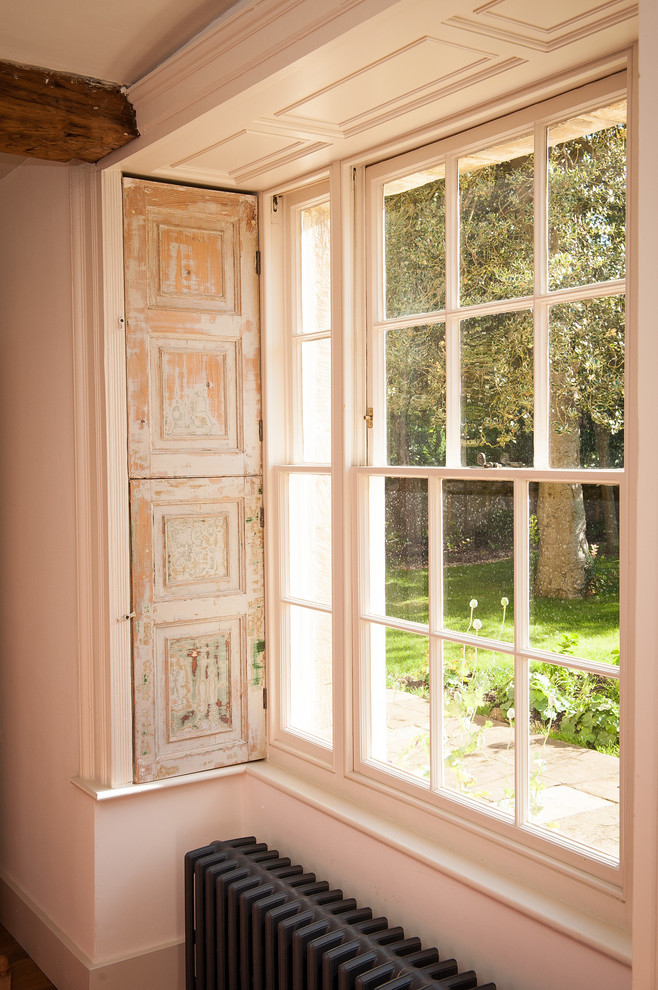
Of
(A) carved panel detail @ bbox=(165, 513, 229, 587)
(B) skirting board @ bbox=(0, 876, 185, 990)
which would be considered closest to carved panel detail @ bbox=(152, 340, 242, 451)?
(A) carved panel detail @ bbox=(165, 513, 229, 587)

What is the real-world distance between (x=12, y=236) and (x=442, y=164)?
6.09ft

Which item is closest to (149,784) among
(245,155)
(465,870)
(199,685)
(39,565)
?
(199,685)

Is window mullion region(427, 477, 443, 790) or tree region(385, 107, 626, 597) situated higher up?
tree region(385, 107, 626, 597)

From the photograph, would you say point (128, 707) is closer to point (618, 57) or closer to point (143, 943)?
point (143, 943)

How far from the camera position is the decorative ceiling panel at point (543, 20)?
1739 millimetres

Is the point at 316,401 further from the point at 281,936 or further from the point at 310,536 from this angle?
the point at 281,936

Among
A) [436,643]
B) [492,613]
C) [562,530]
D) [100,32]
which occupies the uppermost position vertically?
[100,32]

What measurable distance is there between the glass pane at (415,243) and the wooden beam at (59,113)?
83cm

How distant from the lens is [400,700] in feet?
8.57

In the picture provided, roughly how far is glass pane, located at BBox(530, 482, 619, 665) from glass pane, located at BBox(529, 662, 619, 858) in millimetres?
85

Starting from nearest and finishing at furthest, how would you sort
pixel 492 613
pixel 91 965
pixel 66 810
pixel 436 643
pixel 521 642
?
pixel 521 642, pixel 492 613, pixel 436 643, pixel 91 965, pixel 66 810

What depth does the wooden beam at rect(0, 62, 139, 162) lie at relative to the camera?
8.09ft

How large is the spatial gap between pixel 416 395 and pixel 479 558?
0.53m

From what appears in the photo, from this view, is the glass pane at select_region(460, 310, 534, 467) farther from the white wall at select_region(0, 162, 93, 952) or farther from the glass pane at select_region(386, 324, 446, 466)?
the white wall at select_region(0, 162, 93, 952)
